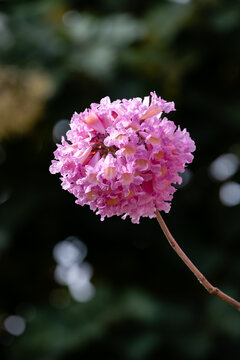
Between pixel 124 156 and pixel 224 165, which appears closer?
pixel 124 156

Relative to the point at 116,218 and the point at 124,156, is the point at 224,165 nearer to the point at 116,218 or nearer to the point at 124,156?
the point at 116,218

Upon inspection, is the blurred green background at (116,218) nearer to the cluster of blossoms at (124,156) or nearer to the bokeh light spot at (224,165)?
the bokeh light spot at (224,165)

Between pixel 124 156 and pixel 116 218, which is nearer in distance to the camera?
pixel 124 156

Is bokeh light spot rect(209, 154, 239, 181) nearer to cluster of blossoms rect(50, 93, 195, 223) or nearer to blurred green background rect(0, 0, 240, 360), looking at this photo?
→ blurred green background rect(0, 0, 240, 360)

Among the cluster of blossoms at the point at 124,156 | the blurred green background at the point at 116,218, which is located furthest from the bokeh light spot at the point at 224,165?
the cluster of blossoms at the point at 124,156

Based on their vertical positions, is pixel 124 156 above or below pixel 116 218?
below

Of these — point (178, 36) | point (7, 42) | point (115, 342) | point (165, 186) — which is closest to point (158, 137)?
point (165, 186)

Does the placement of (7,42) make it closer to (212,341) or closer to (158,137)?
(212,341)

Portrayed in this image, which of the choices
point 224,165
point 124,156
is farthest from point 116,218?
point 124,156
